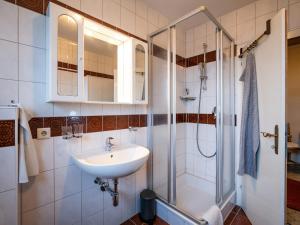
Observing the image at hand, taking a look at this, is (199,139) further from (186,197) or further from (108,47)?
(108,47)

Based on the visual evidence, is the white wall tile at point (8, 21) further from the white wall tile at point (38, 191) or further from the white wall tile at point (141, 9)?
the white wall tile at point (141, 9)

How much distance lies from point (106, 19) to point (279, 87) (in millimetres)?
1651

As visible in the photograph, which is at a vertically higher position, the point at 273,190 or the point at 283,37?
the point at 283,37

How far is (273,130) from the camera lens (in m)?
1.38

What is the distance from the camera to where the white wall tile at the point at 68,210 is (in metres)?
1.23

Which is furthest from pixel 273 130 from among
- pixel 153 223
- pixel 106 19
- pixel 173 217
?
pixel 106 19

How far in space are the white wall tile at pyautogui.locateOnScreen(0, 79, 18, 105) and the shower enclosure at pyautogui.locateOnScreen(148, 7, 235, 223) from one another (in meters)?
1.19

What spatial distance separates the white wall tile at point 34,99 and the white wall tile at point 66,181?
47 centimetres

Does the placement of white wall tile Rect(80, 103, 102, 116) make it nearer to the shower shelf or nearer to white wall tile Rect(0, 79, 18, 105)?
white wall tile Rect(0, 79, 18, 105)

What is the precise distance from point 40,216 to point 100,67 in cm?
128

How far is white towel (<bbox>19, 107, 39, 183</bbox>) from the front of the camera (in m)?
0.94

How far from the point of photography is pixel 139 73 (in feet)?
5.54

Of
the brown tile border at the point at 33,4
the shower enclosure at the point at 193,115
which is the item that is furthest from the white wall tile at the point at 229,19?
the brown tile border at the point at 33,4

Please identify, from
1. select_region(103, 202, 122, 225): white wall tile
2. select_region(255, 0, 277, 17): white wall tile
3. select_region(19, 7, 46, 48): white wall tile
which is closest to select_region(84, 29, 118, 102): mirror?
select_region(19, 7, 46, 48): white wall tile
